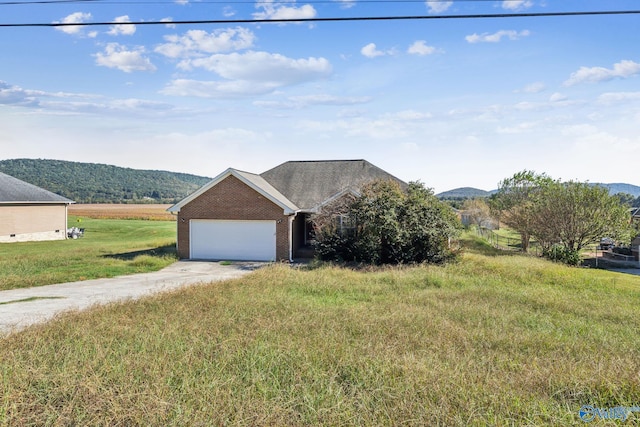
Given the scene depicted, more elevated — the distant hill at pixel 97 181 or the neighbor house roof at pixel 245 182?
the distant hill at pixel 97 181

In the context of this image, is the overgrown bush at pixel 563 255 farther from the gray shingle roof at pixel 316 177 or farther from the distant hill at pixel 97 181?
the distant hill at pixel 97 181

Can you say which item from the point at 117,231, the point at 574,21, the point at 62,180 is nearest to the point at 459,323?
the point at 574,21

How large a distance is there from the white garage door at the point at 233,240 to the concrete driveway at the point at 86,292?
2.90 m

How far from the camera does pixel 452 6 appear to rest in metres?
10.3

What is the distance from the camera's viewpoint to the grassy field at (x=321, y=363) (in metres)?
4.40

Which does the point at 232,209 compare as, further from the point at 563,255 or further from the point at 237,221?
the point at 563,255

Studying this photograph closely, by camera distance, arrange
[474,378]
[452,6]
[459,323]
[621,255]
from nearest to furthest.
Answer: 1. [474,378]
2. [459,323]
3. [452,6]
4. [621,255]

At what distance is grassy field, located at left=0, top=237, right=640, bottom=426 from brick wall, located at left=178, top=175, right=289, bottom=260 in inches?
439

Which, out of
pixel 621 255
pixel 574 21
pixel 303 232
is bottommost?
pixel 621 255

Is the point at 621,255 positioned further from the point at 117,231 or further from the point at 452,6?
the point at 117,231

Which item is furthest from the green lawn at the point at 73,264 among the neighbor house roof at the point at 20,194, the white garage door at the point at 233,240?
the neighbor house roof at the point at 20,194

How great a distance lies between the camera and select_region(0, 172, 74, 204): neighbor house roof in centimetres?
3017

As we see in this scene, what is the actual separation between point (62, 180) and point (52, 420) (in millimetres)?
117107

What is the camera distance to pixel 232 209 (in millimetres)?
22188
